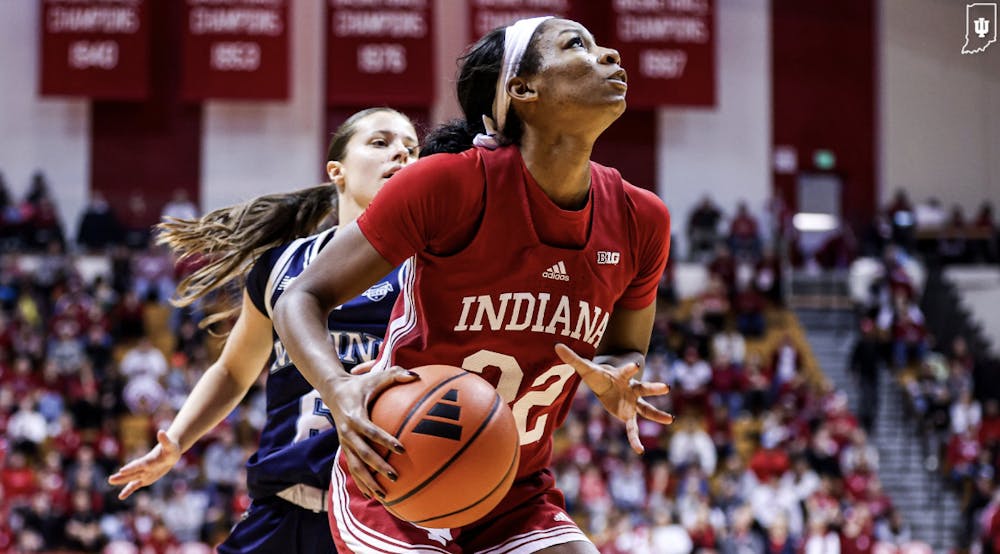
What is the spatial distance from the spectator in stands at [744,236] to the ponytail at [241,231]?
1477 centimetres

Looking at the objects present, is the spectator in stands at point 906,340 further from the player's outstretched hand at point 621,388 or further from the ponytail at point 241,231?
the player's outstretched hand at point 621,388

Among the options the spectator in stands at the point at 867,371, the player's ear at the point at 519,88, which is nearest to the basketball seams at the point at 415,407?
the player's ear at the point at 519,88

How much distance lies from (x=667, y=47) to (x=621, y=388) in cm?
1641

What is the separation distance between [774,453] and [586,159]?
1156 centimetres

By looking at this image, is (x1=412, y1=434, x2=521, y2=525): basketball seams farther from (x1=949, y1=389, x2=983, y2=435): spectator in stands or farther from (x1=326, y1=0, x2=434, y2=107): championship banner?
(x1=326, y1=0, x2=434, y2=107): championship banner

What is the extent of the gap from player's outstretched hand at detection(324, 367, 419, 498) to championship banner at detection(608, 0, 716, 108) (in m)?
16.3

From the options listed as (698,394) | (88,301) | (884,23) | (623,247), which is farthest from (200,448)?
(884,23)

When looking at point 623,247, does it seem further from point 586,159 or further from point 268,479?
point 268,479

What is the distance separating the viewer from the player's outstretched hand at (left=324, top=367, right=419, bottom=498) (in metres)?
2.68


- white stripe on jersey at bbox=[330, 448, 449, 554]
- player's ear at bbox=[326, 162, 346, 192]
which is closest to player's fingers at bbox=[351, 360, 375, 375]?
white stripe on jersey at bbox=[330, 448, 449, 554]

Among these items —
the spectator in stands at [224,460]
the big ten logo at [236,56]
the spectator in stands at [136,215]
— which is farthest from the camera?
the big ten logo at [236,56]

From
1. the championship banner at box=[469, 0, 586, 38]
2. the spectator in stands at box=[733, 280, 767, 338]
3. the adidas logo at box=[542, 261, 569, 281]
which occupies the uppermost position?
the championship banner at box=[469, 0, 586, 38]

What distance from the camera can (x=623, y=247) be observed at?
322 cm

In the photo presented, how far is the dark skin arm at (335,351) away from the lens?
270 centimetres
